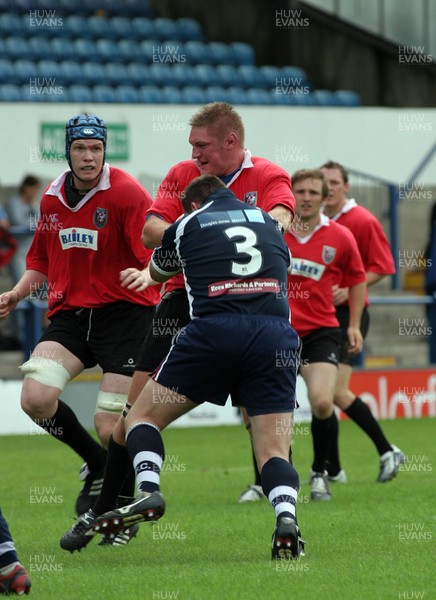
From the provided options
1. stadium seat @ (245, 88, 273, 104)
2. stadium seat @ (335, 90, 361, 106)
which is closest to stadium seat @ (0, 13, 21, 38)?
stadium seat @ (245, 88, 273, 104)

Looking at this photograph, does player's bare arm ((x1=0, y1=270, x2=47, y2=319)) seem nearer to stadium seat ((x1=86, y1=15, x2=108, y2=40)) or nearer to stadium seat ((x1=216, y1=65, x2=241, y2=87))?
stadium seat ((x1=216, y1=65, x2=241, y2=87))

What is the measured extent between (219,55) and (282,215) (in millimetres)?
15001

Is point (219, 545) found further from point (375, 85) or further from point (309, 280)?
point (375, 85)

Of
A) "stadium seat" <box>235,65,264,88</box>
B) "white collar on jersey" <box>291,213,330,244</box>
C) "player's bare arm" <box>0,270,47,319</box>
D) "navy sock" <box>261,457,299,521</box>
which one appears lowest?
"navy sock" <box>261,457,299,521</box>

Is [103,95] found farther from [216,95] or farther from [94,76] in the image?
[216,95]

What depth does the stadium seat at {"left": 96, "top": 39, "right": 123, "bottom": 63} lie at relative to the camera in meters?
20.1

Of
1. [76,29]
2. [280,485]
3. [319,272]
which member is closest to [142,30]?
[76,29]

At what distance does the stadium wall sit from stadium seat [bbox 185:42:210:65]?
3.27 m

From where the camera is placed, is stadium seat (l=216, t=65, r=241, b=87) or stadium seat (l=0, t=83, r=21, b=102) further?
stadium seat (l=216, t=65, r=241, b=87)

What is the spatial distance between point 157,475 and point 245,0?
697 inches

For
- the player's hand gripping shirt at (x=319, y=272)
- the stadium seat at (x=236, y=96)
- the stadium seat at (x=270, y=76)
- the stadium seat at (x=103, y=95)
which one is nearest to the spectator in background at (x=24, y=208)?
the stadium seat at (x=103, y=95)

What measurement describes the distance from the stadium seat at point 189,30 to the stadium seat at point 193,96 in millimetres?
2357

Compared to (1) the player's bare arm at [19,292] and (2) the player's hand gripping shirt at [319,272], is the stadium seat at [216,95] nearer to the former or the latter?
(2) the player's hand gripping shirt at [319,272]

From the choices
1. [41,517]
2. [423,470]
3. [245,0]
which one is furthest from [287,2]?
[41,517]
